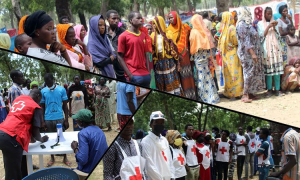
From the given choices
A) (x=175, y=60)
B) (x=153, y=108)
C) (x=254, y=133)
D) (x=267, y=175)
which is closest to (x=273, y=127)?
(x=254, y=133)

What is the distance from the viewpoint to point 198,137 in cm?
441

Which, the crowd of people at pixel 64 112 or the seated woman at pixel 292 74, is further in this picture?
the seated woman at pixel 292 74

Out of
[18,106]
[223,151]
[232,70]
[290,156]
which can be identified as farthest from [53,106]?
[290,156]

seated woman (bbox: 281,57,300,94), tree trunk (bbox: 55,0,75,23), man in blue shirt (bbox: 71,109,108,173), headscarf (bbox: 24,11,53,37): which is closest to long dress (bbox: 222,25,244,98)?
seated woman (bbox: 281,57,300,94)

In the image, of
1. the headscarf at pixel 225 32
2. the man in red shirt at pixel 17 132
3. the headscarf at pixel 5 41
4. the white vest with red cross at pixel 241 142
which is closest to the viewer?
the man in red shirt at pixel 17 132

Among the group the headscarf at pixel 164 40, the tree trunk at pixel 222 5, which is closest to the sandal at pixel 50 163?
the headscarf at pixel 164 40

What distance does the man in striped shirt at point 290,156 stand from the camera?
159 inches

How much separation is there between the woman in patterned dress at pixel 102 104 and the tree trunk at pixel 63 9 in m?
0.96

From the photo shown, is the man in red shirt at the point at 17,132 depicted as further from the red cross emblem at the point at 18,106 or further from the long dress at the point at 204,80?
the long dress at the point at 204,80

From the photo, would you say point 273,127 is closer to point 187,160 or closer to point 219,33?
point 187,160

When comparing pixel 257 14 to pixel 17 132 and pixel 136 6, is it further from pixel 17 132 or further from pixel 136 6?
pixel 17 132

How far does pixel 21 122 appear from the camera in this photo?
412 centimetres

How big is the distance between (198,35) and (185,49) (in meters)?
0.25

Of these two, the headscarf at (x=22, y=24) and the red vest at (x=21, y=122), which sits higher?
the headscarf at (x=22, y=24)
